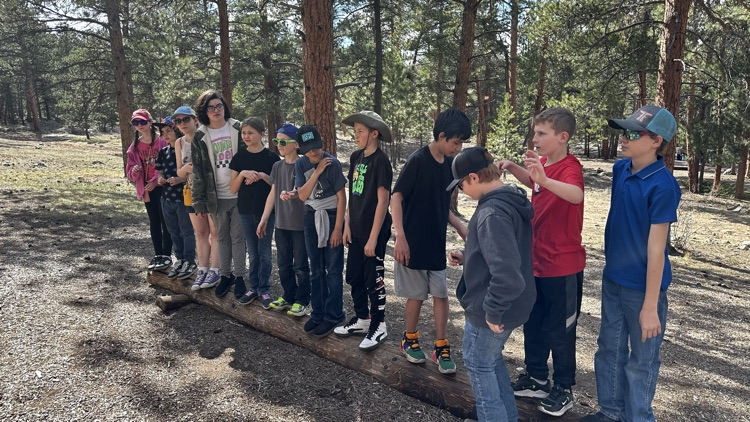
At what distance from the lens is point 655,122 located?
108 inches

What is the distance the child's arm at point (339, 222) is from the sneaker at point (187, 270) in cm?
264

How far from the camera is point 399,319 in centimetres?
556

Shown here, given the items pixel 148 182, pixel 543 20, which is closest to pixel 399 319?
pixel 148 182

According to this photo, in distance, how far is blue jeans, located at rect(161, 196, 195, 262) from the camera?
577 centimetres

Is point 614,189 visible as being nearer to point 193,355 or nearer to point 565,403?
point 565,403

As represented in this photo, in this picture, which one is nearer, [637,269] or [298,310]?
[637,269]

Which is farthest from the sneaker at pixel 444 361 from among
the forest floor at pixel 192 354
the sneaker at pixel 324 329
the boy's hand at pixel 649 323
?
the boy's hand at pixel 649 323

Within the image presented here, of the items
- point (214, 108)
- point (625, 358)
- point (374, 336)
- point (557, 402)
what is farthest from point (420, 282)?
point (214, 108)

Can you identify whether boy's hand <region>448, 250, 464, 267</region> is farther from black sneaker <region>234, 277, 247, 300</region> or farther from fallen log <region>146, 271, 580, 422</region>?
black sneaker <region>234, 277, 247, 300</region>

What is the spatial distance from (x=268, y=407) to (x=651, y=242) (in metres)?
2.99

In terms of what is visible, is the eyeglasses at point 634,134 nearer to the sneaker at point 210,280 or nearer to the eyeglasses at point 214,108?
the eyeglasses at point 214,108

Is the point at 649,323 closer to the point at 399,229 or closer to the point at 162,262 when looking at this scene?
the point at 399,229

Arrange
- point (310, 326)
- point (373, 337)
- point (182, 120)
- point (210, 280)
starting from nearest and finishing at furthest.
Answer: point (373, 337)
point (310, 326)
point (182, 120)
point (210, 280)

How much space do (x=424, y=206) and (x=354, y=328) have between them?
146cm
